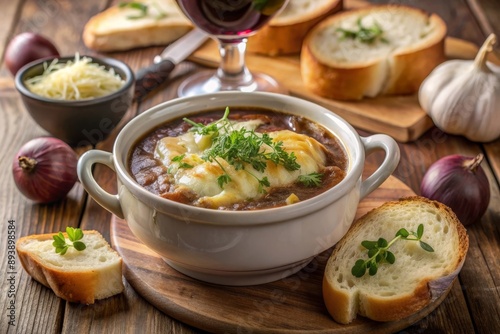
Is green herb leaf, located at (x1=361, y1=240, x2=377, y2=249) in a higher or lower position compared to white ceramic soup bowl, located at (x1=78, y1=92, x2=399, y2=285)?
lower

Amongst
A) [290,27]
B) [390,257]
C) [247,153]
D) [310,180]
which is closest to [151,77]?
[290,27]

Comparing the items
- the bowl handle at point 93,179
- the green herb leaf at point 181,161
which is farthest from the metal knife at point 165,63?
the green herb leaf at point 181,161

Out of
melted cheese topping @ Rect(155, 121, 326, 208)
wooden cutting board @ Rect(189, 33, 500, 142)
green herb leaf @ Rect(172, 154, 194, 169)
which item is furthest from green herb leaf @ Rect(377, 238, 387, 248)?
wooden cutting board @ Rect(189, 33, 500, 142)

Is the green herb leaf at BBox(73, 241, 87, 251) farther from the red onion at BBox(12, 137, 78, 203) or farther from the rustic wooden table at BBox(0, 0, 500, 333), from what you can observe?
the red onion at BBox(12, 137, 78, 203)

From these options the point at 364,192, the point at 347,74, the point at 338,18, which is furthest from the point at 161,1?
the point at 364,192

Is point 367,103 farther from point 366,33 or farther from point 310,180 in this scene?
point 310,180
